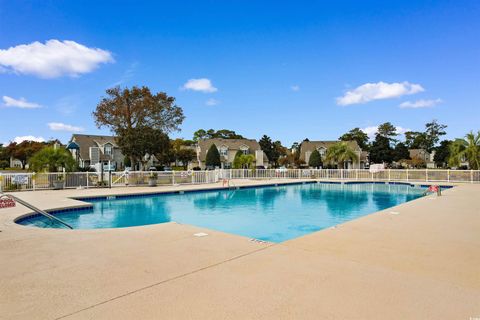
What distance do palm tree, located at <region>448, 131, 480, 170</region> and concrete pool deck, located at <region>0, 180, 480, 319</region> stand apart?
852 inches

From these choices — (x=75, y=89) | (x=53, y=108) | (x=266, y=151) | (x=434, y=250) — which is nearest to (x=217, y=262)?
(x=434, y=250)

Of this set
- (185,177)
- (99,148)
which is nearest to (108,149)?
(99,148)

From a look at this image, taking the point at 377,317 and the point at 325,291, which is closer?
the point at 377,317

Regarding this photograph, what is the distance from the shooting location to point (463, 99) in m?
21.2

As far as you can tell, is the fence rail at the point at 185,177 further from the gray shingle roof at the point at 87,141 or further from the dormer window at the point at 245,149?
the gray shingle roof at the point at 87,141

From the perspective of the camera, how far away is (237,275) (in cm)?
361

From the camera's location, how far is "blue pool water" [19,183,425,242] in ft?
31.0

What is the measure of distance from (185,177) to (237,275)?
686 inches

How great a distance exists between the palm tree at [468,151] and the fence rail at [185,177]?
3.05 meters

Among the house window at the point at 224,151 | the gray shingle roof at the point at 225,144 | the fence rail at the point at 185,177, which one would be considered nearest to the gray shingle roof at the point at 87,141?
the gray shingle roof at the point at 225,144

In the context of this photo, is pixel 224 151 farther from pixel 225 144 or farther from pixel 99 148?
pixel 99 148

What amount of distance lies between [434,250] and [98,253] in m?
5.08

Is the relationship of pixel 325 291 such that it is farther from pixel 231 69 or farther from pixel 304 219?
pixel 231 69

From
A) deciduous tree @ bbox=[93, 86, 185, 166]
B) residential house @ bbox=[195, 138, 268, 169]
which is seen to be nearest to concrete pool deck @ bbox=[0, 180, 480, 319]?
deciduous tree @ bbox=[93, 86, 185, 166]
